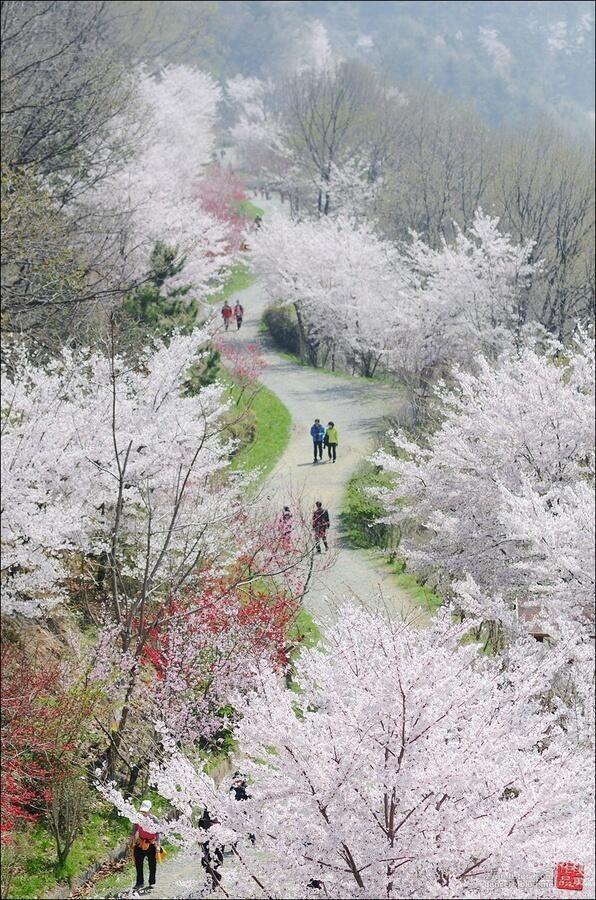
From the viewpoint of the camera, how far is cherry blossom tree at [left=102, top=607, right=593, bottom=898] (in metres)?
8.29

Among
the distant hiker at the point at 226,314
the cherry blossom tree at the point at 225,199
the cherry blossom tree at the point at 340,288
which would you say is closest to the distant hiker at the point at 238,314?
the distant hiker at the point at 226,314

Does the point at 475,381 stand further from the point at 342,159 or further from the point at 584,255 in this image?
the point at 342,159

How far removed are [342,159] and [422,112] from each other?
526 cm

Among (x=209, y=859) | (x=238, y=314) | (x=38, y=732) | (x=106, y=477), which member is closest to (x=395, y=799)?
(x=209, y=859)

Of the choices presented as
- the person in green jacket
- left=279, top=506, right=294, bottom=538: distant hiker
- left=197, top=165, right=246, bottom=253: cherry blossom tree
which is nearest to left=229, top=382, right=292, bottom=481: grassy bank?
the person in green jacket

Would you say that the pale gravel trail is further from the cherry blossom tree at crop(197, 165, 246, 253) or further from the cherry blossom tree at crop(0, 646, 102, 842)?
the cherry blossom tree at crop(197, 165, 246, 253)

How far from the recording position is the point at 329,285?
3619 centimetres

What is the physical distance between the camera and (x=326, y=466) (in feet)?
79.5

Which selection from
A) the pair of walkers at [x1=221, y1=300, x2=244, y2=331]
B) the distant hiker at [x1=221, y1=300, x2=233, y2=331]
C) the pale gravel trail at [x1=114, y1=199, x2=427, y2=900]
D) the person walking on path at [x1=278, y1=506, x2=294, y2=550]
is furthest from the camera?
the pair of walkers at [x1=221, y1=300, x2=244, y2=331]

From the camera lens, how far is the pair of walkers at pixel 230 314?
36097mm

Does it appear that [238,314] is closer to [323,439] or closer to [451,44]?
[323,439]

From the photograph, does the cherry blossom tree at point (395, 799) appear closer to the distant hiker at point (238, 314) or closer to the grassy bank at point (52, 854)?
the grassy bank at point (52, 854)

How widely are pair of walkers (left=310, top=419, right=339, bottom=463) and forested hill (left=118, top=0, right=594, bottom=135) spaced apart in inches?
2563

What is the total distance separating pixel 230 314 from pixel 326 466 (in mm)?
13877
